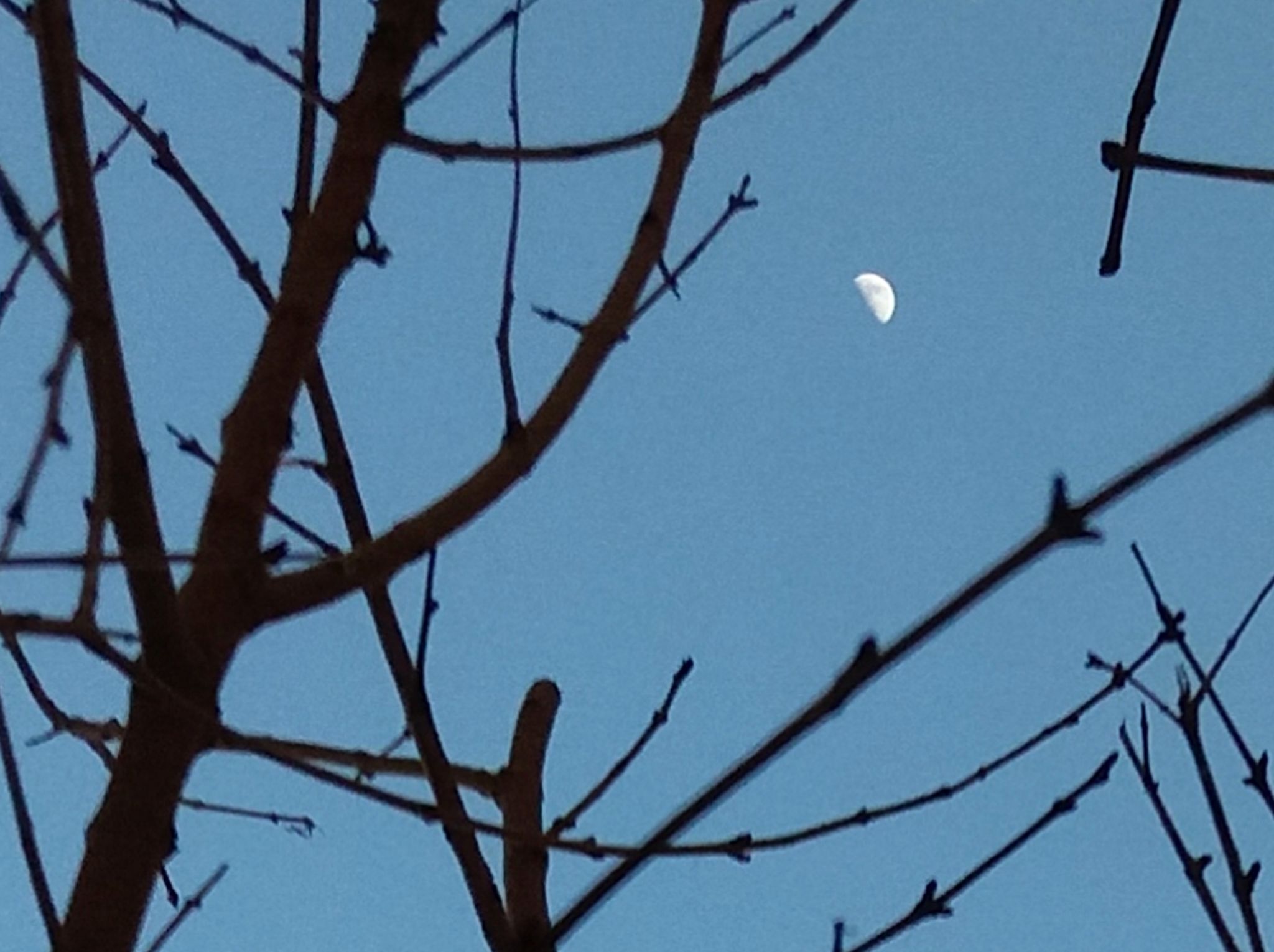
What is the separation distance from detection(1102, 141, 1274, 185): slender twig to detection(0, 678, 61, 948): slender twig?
0.91 m

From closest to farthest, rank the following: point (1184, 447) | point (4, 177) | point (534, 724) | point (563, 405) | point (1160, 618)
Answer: point (1184, 447)
point (4, 177)
point (563, 405)
point (1160, 618)
point (534, 724)

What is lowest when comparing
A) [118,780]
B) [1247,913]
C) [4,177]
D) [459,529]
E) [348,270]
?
[1247,913]

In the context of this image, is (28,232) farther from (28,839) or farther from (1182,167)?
(1182,167)

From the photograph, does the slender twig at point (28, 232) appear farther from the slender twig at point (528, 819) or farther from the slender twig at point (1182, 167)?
the slender twig at point (1182, 167)

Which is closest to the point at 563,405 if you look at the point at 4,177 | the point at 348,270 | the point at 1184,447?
the point at 348,270

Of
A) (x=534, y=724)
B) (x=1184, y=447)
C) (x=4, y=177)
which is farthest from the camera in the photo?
(x=534, y=724)

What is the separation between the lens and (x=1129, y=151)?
122cm

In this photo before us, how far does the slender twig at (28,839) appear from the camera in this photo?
4.08 feet

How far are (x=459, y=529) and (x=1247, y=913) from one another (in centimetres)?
89

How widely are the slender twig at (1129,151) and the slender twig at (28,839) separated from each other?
0.89 m

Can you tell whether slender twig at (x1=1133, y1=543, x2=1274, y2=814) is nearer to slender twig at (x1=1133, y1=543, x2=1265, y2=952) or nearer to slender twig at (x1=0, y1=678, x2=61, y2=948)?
slender twig at (x1=1133, y1=543, x2=1265, y2=952)

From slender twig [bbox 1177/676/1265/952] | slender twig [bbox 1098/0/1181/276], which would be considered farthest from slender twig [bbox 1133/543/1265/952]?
slender twig [bbox 1098/0/1181/276]

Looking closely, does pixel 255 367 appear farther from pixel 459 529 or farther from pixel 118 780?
pixel 118 780

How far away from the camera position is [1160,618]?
6.01ft
